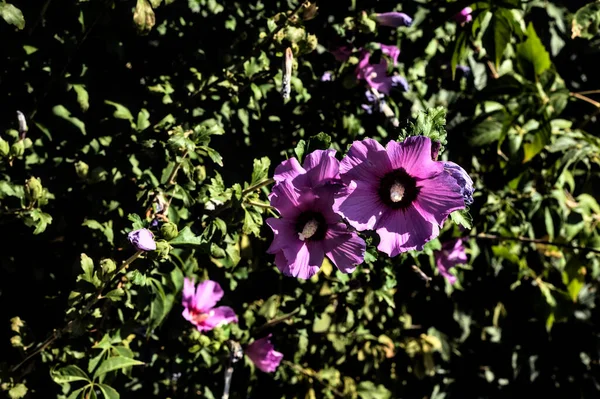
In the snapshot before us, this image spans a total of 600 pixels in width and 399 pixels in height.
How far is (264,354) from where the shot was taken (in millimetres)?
1931

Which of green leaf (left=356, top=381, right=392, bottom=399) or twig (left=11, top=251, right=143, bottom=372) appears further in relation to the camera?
green leaf (left=356, top=381, right=392, bottom=399)

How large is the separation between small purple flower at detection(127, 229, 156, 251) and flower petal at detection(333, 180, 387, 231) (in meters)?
0.37

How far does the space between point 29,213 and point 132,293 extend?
0.37m

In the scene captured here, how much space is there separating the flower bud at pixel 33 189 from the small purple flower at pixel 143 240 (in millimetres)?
365

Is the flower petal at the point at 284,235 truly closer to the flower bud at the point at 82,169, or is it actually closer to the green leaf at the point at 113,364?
the green leaf at the point at 113,364

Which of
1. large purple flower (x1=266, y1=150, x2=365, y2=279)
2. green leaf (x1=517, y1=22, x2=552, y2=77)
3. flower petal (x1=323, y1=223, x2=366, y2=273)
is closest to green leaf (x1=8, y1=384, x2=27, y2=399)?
large purple flower (x1=266, y1=150, x2=365, y2=279)

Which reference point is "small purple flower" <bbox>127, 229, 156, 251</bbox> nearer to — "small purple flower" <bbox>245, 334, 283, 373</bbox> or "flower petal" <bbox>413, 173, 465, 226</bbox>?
"flower petal" <bbox>413, 173, 465, 226</bbox>

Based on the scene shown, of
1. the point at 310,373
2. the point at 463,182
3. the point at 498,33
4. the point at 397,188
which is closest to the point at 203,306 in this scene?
the point at 310,373

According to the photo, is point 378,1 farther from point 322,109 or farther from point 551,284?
point 551,284

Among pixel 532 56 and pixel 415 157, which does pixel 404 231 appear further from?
pixel 532 56

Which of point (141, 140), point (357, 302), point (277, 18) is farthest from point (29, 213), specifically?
point (357, 302)

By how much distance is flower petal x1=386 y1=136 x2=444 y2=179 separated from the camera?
1087 mm

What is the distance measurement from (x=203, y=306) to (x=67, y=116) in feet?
2.18

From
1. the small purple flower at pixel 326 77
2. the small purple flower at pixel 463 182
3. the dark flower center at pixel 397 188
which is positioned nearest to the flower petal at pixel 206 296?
the small purple flower at pixel 326 77
